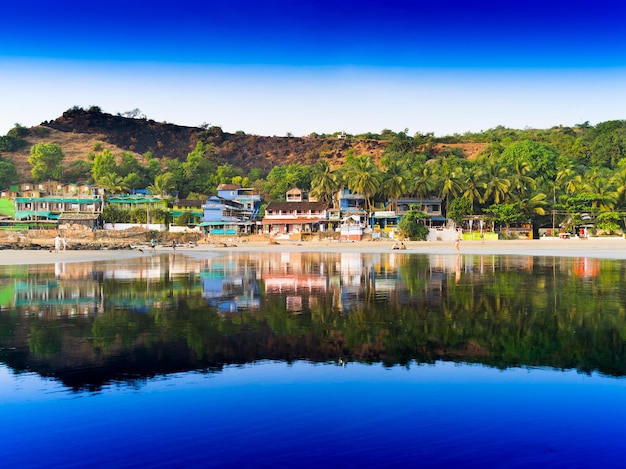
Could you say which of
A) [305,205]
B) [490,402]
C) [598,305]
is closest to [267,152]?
[305,205]

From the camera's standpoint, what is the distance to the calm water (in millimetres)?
7453

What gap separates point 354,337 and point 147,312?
709 centimetres

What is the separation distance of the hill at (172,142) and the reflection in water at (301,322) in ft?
325

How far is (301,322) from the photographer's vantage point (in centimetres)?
1585

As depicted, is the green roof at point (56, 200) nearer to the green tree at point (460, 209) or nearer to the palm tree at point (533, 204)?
the green tree at point (460, 209)

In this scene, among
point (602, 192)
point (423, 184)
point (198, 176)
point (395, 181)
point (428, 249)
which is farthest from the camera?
point (198, 176)

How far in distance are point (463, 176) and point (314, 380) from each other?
2459 inches

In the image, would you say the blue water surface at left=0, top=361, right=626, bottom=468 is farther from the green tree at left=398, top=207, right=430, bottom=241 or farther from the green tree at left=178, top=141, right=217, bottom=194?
the green tree at left=178, top=141, right=217, bottom=194

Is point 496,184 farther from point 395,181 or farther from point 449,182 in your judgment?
point 395,181

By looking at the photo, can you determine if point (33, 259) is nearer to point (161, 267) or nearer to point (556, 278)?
point (161, 267)

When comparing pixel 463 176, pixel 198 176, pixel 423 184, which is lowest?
pixel 423 184

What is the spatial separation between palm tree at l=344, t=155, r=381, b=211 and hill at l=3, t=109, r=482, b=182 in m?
49.9

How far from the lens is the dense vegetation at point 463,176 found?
6731 centimetres

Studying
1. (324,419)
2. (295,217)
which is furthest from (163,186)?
(324,419)
